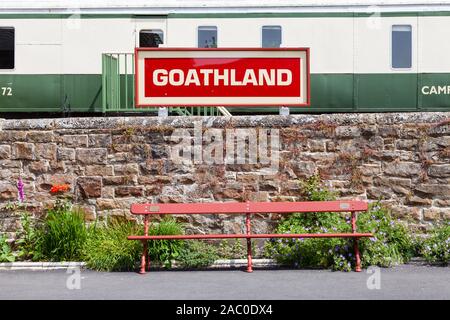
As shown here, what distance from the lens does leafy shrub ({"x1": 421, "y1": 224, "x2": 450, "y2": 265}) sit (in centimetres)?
1008

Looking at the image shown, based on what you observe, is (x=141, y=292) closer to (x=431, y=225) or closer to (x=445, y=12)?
(x=431, y=225)

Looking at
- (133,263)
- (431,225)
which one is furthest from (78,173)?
(431,225)

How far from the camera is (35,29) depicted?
15320 mm

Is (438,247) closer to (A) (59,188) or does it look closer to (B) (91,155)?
(B) (91,155)

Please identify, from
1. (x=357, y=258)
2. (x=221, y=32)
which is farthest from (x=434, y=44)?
(x=357, y=258)

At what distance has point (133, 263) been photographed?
10.0 m

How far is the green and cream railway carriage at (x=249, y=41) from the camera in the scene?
15.2m

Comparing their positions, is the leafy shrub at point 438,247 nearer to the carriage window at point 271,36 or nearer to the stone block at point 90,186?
the stone block at point 90,186

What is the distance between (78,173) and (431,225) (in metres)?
5.04

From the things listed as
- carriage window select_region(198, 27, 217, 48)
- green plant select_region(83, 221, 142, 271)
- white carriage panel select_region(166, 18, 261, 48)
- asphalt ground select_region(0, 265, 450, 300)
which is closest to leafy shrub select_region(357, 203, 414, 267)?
asphalt ground select_region(0, 265, 450, 300)

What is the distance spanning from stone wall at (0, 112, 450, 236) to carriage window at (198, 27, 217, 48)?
15.0 feet

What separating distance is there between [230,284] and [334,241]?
5.64 feet

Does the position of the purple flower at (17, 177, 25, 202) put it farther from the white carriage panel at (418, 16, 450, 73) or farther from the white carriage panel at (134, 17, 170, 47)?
the white carriage panel at (418, 16, 450, 73)

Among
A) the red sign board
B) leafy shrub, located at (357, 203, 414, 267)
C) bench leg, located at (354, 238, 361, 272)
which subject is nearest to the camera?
bench leg, located at (354, 238, 361, 272)
